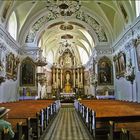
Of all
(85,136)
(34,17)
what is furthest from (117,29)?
(85,136)

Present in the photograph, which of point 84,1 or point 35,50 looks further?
point 35,50

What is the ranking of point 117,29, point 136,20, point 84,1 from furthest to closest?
point 117,29 < point 84,1 < point 136,20

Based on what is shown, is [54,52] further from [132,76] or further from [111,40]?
[132,76]

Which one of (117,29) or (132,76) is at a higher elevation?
(117,29)

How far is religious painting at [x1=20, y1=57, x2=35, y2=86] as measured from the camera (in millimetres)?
19094

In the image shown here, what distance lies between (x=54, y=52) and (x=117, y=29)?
14.4 meters

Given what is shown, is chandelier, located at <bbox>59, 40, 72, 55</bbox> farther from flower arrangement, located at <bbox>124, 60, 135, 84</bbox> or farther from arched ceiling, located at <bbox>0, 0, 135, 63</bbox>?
flower arrangement, located at <bbox>124, 60, 135, 84</bbox>

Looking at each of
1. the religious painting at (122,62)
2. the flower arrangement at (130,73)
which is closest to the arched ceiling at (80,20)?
the religious painting at (122,62)

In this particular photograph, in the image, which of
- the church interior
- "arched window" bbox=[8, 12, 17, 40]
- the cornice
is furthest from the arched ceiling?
the cornice

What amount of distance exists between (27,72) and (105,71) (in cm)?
698

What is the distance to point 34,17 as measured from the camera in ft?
61.4

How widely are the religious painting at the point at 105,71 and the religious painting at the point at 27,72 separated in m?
5.99

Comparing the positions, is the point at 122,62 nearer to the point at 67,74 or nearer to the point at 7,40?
the point at 7,40

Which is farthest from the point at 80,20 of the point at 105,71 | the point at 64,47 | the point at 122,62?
the point at 64,47
